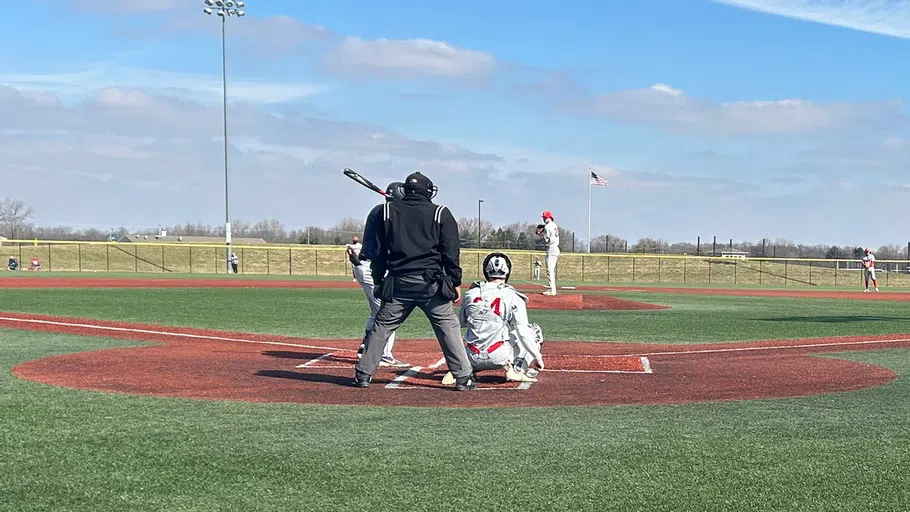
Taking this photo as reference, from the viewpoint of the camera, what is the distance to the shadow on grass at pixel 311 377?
874 cm

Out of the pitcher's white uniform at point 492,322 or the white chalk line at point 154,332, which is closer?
the pitcher's white uniform at point 492,322

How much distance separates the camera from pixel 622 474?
15.7ft

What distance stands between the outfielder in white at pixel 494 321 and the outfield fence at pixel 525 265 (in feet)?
153

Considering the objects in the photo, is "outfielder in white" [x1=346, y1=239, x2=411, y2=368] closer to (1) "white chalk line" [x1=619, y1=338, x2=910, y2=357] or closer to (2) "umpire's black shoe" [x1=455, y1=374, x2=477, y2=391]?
(2) "umpire's black shoe" [x1=455, y1=374, x2=477, y2=391]

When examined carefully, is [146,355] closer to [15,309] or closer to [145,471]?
[145,471]

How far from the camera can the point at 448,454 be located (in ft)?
17.2

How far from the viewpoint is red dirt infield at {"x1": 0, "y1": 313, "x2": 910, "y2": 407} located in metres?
7.77

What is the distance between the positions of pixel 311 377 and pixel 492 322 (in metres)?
2.11

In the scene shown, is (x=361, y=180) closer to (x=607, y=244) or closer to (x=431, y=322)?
(x=431, y=322)

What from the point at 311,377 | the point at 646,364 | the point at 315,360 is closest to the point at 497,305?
the point at 311,377

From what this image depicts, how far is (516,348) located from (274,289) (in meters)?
22.0

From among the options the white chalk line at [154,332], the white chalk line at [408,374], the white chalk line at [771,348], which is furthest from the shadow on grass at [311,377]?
the white chalk line at [771,348]

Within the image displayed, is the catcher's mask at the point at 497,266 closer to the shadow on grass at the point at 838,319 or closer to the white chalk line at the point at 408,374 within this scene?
the white chalk line at the point at 408,374

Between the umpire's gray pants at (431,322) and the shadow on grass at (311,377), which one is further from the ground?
the umpire's gray pants at (431,322)
